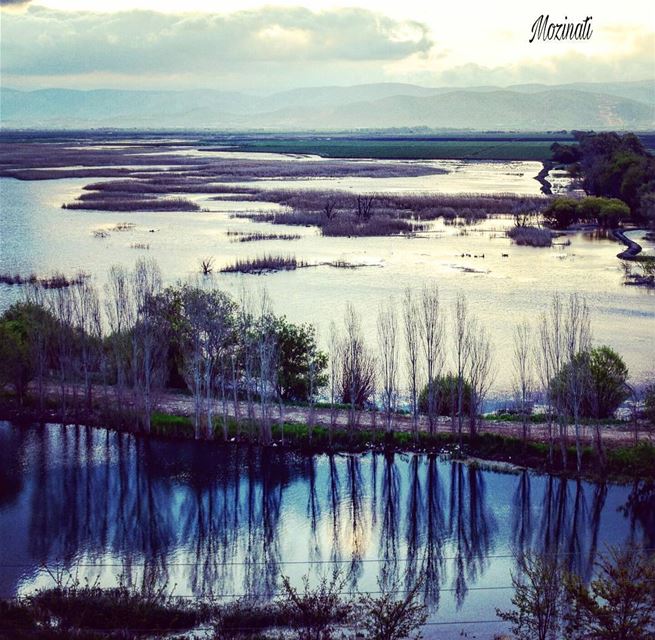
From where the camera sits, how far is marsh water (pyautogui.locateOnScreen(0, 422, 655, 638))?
18609mm

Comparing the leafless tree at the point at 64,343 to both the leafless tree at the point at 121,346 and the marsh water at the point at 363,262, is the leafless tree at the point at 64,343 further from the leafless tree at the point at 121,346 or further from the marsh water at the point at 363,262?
the marsh water at the point at 363,262

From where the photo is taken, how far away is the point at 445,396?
1053 inches

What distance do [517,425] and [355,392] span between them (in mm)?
4603

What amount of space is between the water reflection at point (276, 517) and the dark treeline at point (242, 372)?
4.61 feet

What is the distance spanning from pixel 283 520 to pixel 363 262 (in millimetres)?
29173

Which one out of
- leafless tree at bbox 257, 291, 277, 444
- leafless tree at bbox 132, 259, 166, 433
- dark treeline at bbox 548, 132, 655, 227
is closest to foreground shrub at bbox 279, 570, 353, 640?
leafless tree at bbox 257, 291, 277, 444

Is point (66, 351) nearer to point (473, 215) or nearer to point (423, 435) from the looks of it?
point (423, 435)

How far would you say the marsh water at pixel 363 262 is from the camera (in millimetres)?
Answer: 37625

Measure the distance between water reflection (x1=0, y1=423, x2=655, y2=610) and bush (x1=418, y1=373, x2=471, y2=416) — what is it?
8.94ft

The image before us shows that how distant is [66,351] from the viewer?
28.1m

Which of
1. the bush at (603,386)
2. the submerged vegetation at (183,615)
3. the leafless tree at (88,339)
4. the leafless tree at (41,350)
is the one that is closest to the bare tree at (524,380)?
the bush at (603,386)

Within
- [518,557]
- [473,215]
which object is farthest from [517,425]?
[473,215]

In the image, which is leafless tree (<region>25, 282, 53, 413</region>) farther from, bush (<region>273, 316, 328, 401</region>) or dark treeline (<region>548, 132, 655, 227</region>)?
dark treeline (<region>548, 132, 655, 227</region>)

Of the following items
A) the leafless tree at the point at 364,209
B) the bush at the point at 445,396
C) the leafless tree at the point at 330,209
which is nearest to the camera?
the bush at the point at 445,396
